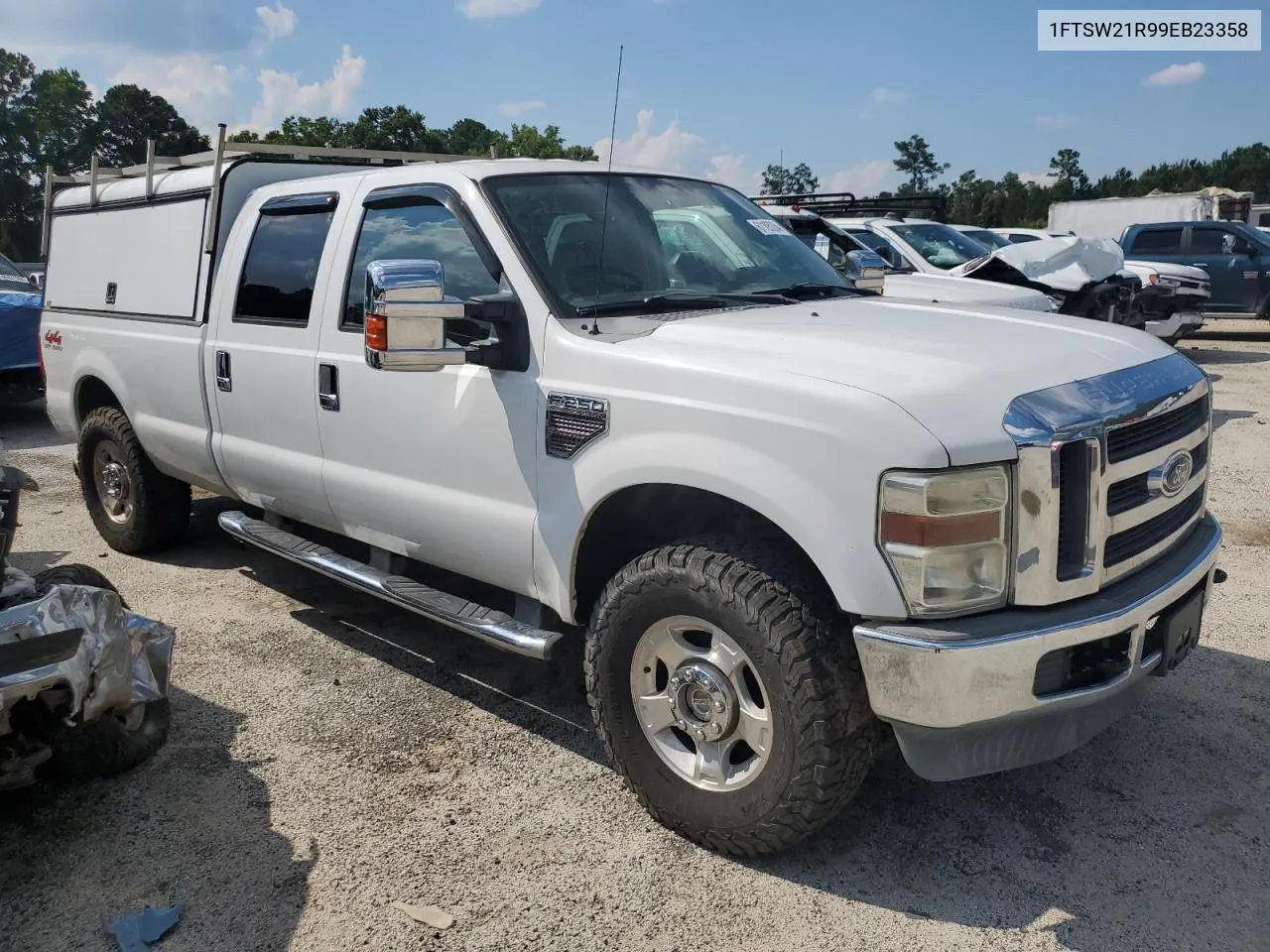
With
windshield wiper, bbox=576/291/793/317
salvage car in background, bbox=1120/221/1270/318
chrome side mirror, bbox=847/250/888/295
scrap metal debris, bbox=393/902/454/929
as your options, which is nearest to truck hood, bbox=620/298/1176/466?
windshield wiper, bbox=576/291/793/317

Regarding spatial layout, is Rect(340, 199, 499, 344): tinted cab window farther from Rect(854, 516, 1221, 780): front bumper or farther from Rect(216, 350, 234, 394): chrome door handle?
Rect(854, 516, 1221, 780): front bumper

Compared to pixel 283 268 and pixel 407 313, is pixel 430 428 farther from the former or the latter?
pixel 283 268

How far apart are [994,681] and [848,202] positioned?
1064cm

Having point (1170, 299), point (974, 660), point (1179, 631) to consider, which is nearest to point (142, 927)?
point (974, 660)

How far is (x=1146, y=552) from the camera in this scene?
9.18 feet

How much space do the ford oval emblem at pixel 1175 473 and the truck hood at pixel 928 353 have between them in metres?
0.29

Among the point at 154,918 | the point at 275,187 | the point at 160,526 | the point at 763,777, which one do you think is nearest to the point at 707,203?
the point at 275,187

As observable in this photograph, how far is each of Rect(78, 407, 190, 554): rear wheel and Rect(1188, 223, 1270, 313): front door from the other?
15.2m

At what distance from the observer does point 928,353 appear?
8.95 feet

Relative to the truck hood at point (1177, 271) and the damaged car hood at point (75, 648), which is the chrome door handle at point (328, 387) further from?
the truck hood at point (1177, 271)

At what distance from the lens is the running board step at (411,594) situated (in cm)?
329

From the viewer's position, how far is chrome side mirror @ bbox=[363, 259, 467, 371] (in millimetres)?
2863

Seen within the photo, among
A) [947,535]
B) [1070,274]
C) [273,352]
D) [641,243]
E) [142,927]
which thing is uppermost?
[1070,274]

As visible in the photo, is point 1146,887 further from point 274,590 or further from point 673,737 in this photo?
point 274,590
